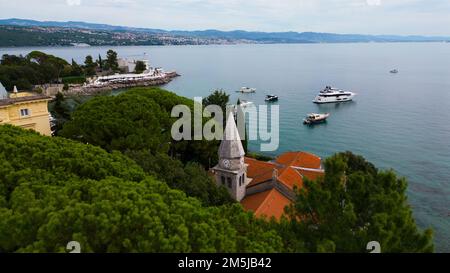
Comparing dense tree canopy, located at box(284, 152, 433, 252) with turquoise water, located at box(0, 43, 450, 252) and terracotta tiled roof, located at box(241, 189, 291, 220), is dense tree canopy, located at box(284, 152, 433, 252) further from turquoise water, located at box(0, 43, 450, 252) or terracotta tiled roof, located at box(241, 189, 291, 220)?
turquoise water, located at box(0, 43, 450, 252)

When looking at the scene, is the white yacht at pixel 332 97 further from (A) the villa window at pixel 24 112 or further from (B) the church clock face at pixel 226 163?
(A) the villa window at pixel 24 112

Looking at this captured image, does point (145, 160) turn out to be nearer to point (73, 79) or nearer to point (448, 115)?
point (448, 115)

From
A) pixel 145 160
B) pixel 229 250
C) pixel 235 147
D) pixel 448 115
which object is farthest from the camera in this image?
pixel 448 115

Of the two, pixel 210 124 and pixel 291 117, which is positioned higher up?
pixel 210 124

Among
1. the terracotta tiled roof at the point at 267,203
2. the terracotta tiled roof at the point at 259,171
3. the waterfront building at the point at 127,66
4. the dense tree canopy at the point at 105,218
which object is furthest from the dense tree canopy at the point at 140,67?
the dense tree canopy at the point at 105,218

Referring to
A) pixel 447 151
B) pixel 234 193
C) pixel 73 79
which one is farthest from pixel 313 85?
pixel 234 193

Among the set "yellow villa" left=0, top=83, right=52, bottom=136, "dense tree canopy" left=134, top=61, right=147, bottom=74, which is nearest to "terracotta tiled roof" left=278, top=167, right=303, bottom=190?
"yellow villa" left=0, top=83, right=52, bottom=136

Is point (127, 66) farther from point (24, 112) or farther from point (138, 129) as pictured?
point (138, 129)
